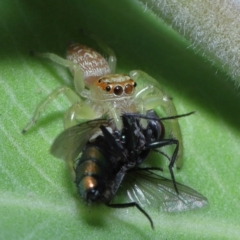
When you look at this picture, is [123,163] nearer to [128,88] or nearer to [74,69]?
[128,88]

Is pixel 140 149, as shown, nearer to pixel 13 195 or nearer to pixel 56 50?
pixel 13 195

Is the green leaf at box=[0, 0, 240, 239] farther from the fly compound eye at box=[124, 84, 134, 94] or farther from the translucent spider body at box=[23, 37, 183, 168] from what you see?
the fly compound eye at box=[124, 84, 134, 94]

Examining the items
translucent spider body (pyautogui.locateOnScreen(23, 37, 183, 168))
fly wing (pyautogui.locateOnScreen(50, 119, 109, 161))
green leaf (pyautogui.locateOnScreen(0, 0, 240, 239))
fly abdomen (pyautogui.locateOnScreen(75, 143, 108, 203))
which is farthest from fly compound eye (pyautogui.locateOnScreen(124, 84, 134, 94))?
fly abdomen (pyautogui.locateOnScreen(75, 143, 108, 203))

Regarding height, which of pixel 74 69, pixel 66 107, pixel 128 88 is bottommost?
pixel 66 107

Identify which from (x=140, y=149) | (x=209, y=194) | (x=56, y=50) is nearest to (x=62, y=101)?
(x=56, y=50)

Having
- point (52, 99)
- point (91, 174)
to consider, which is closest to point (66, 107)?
point (52, 99)

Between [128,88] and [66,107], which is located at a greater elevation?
[128,88]

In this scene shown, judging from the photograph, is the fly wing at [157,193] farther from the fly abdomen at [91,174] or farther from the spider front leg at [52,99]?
the spider front leg at [52,99]

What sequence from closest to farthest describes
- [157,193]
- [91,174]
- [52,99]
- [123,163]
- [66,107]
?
[91,174] < [123,163] < [157,193] < [52,99] < [66,107]
